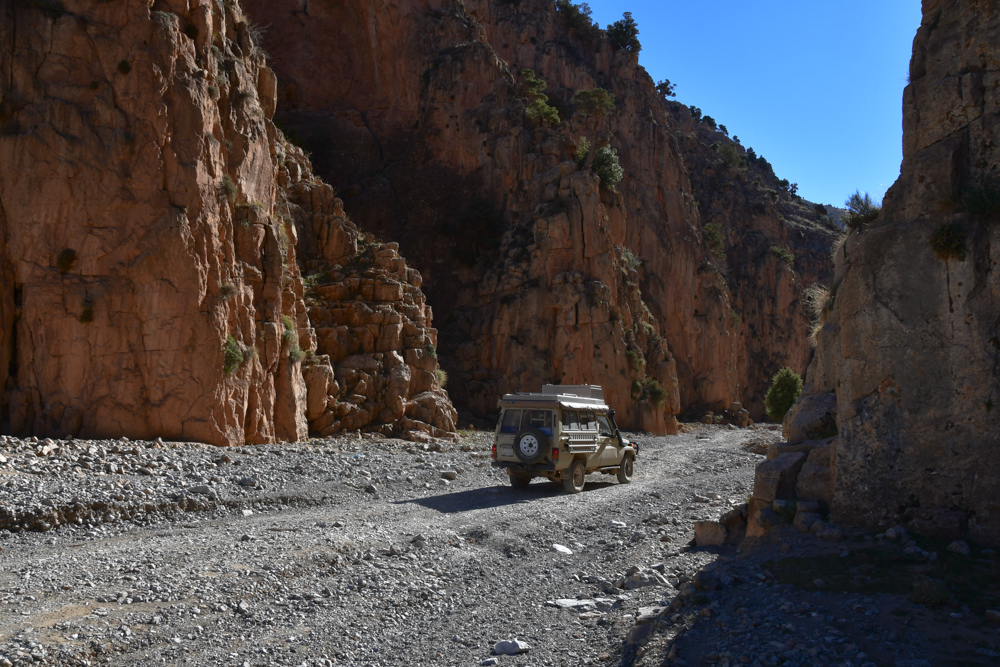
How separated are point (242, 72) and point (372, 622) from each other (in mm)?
21025

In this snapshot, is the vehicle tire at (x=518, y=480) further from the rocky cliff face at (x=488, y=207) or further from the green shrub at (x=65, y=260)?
the rocky cliff face at (x=488, y=207)

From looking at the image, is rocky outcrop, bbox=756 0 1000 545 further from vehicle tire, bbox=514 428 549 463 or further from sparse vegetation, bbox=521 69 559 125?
sparse vegetation, bbox=521 69 559 125

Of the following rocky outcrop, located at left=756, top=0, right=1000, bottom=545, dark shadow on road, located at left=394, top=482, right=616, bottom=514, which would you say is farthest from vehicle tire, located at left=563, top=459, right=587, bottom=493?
rocky outcrop, located at left=756, top=0, right=1000, bottom=545

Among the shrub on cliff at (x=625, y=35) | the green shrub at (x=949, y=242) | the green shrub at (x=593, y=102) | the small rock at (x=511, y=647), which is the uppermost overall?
the shrub on cliff at (x=625, y=35)

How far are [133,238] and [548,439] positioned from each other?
1240 centimetres

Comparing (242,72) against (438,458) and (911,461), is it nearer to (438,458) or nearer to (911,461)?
(438,458)

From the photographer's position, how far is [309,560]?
9.88m

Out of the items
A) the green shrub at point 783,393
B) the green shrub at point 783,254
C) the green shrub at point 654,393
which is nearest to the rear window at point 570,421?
the green shrub at point 654,393

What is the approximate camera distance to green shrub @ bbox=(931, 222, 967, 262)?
27.3 ft

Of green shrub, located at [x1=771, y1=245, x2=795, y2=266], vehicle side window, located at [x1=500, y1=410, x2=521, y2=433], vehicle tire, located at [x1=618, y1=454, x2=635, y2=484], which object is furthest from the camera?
green shrub, located at [x1=771, y1=245, x2=795, y2=266]

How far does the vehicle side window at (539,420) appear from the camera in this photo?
54.6 feet

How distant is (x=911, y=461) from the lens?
28.1ft

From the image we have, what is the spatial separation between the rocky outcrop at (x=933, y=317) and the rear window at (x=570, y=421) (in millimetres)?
8192

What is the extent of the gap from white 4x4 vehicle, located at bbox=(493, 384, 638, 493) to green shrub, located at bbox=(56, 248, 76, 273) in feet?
39.0
